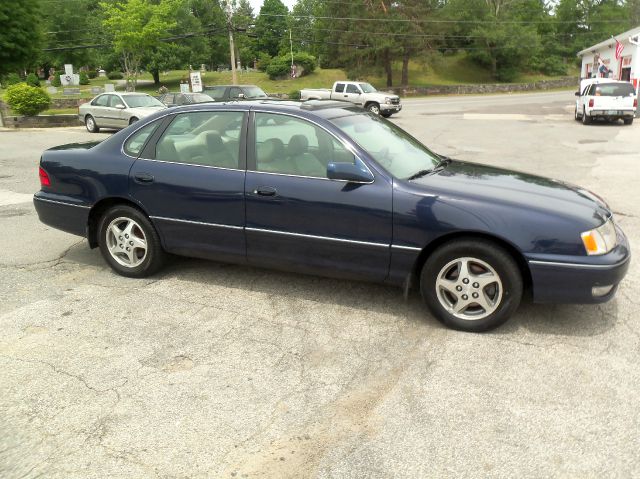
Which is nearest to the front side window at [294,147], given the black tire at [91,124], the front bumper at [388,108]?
the black tire at [91,124]

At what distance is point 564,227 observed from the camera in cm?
376

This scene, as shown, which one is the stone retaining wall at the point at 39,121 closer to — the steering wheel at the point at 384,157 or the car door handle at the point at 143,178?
the car door handle at the point at 143,178

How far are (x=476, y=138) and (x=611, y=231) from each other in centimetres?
1393

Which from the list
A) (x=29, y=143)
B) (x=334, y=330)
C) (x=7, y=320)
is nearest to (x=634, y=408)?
(x=334, y=330)

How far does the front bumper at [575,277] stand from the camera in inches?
147

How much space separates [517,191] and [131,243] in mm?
3274

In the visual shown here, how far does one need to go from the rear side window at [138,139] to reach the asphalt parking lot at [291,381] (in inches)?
44.9

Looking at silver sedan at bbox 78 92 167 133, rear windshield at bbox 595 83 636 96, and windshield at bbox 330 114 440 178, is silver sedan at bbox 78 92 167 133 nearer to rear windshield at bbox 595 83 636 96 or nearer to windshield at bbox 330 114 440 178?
rear windshield at bbox 595 83 636 96

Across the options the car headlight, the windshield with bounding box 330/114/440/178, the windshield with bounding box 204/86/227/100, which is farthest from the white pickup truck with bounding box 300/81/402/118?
the car headlight

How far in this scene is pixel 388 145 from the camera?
4.69 m

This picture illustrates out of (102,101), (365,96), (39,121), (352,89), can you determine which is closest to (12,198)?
(102,101)

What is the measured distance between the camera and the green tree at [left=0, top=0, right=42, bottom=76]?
1168 inches

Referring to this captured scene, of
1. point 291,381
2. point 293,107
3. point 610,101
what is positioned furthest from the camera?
point 610,101

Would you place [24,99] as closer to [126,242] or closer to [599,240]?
[126,242]
